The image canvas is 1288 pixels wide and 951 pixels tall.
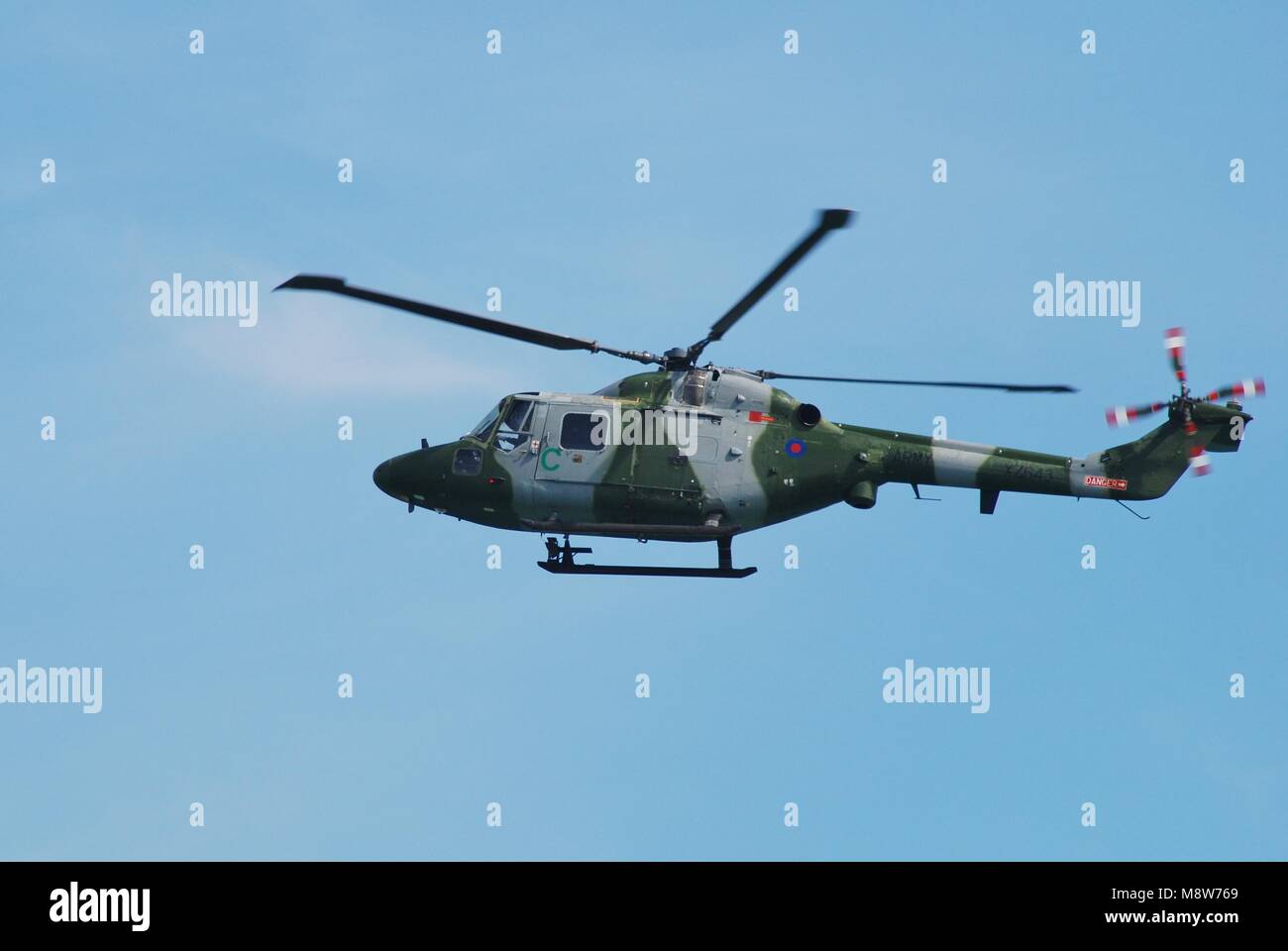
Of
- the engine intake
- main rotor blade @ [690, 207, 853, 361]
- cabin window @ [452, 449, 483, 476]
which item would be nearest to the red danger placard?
the engine intake

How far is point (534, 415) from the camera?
3962 centimetres

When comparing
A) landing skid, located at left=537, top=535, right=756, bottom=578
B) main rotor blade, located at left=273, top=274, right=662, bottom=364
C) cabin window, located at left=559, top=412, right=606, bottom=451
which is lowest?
landing skid, located at left=537, top=535, right=756, bottom=578

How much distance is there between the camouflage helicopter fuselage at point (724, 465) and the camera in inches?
1531

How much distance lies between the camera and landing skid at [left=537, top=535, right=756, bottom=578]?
125 ft

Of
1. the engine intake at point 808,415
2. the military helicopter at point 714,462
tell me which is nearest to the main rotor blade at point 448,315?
the military helicopter at point 714,462

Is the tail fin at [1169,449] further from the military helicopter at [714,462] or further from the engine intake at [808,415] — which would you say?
the engine intake at [808,415]

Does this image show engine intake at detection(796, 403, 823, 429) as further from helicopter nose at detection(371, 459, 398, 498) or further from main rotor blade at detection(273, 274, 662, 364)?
helicopter nose at detection(371, 459, 398, 498)

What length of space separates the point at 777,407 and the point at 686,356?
1.96 metres

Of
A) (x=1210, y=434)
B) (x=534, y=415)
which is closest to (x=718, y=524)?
(x=534, y=415)

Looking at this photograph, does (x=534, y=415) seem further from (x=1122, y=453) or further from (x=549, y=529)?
(x=1122, y=453)

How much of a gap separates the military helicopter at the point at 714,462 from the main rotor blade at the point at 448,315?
1045 mm

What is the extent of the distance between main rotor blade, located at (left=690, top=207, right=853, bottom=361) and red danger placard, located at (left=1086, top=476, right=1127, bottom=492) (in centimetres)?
759

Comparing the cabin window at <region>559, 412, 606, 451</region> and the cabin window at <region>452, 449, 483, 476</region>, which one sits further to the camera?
the cabin window at <region>452, 449, 483, 476</region>

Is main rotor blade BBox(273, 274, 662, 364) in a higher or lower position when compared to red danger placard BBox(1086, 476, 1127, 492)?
higher
